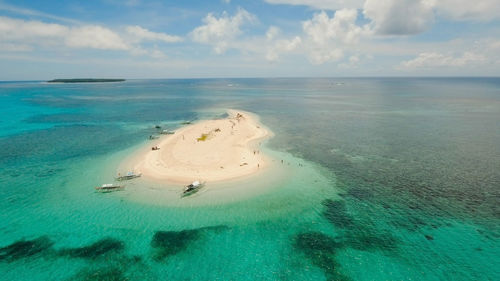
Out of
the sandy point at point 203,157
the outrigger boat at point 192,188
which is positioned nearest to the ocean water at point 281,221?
the outrigger boat at point 192,188

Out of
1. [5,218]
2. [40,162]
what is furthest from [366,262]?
[40,162]

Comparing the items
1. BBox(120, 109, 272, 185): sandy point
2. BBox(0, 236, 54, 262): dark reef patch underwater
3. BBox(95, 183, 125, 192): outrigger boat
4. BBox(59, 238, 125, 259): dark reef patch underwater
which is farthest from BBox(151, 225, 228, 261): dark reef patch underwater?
BBox(95, 183, 125, 192): outrigger boat

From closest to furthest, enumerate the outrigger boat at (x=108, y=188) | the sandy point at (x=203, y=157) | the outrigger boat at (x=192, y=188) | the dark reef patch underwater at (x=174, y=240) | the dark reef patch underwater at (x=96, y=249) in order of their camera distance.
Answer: the dark reef patch underwater at (x=96, y=249) < the dark reef patch underwater at (x=174, y=240) < the outrigger boat at (x=192, y=188) < the outrigger boat at (x=108, y=188) < the sandy point at (x=203, y=157)

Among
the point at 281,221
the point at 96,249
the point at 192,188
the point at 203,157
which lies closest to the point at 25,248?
the point at 96,249

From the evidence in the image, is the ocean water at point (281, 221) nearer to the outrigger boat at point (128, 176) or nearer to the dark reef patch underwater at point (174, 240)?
the dark reef patch underwater at point (174, 240)

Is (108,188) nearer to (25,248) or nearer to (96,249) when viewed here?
(25,248)

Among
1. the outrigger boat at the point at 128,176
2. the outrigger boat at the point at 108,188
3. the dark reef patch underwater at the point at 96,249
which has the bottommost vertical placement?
the dark reef patch underwater at the point at 96,249
